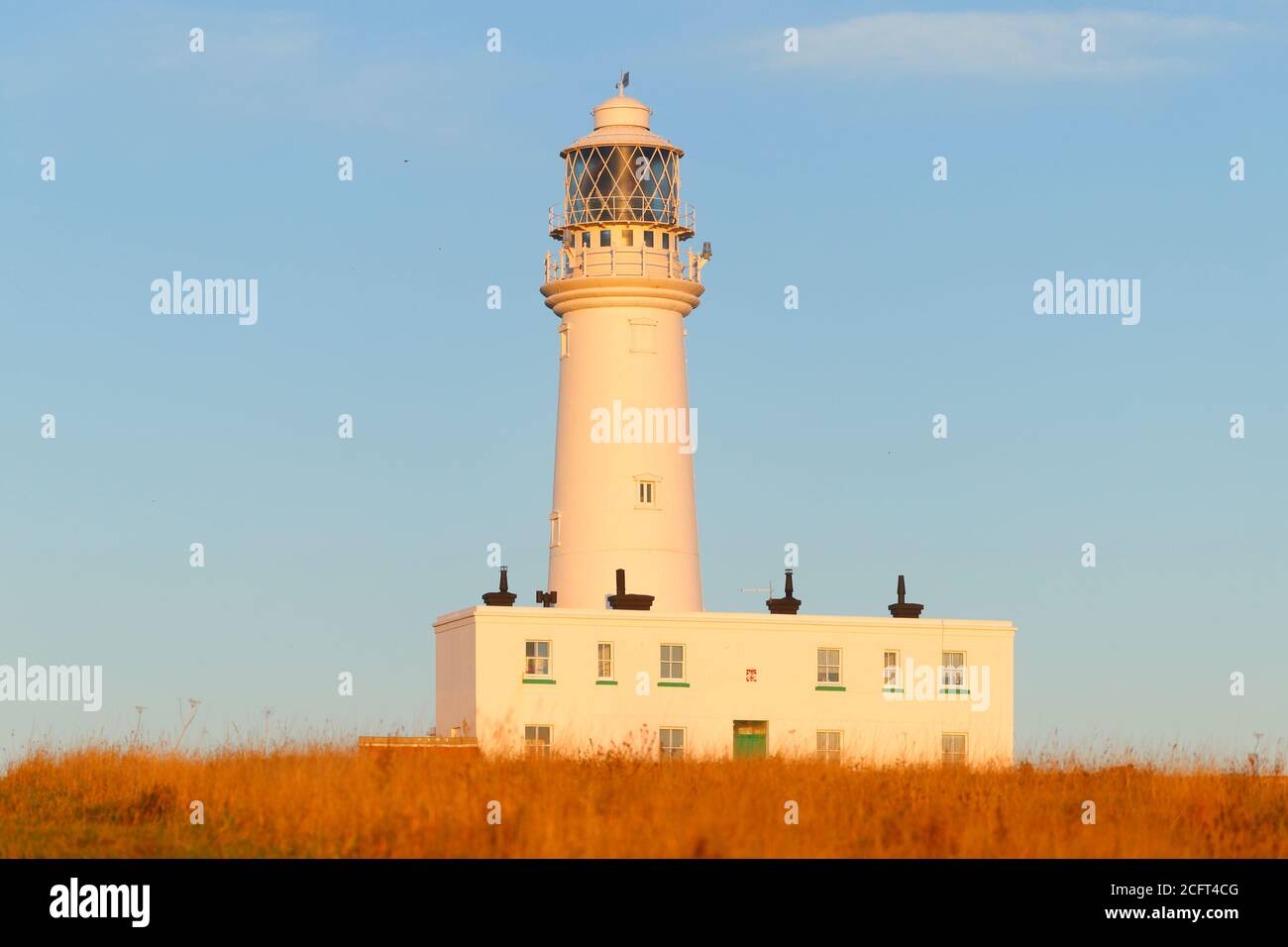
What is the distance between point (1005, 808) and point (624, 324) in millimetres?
24279

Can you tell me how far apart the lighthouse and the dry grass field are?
1626cm

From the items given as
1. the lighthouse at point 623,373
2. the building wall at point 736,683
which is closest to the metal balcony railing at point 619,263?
the lighthouse at point 623,373

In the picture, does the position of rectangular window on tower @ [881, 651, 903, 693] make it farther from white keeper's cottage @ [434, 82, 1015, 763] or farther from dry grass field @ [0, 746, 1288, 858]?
dry grass field @ [0, 746, 1288, 858]

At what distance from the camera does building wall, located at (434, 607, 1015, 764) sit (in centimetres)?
3991

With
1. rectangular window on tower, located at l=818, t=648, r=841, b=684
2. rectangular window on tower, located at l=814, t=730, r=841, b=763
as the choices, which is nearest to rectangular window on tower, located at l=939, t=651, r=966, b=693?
rectangular window on tower, located at l=818, t=648, r=841, b=684

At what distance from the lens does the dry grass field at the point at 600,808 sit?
18.9 m

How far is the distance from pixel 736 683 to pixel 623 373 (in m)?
7.45

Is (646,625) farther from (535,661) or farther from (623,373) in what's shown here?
(623,373)

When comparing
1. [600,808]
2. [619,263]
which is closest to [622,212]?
[619,263]
